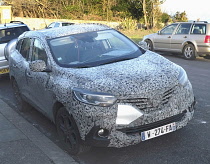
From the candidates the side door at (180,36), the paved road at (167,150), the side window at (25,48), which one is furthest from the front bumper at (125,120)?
the side door at (180,36)

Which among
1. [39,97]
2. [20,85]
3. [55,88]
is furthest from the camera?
[20,85]

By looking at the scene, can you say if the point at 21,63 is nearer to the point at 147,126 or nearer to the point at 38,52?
the point at 38,52

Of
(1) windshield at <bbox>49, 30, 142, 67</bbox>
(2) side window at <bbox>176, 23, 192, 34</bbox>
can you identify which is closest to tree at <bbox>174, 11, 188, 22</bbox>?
(2) side window at <bbox>176, 23, 192, 34</bbox>

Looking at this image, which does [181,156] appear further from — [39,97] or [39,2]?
[39,2]

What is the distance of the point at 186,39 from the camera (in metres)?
13.4

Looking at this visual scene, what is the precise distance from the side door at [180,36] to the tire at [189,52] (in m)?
0.34

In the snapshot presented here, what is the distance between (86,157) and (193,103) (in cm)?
168

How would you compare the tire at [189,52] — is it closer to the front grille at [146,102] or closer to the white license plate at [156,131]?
the white license plate at [156,131]

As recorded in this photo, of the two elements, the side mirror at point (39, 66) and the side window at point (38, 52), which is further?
the side window at point (38, 52)

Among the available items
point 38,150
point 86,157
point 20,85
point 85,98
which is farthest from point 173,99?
point 20,85

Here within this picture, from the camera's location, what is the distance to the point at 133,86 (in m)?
3.88

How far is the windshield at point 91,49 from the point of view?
4793 millimetres

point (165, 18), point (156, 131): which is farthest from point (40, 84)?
point (165, 18)

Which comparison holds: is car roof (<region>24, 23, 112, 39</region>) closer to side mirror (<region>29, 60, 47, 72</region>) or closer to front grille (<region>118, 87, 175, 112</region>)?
side mirror (<region>29, 60, 47, 72</region>)
